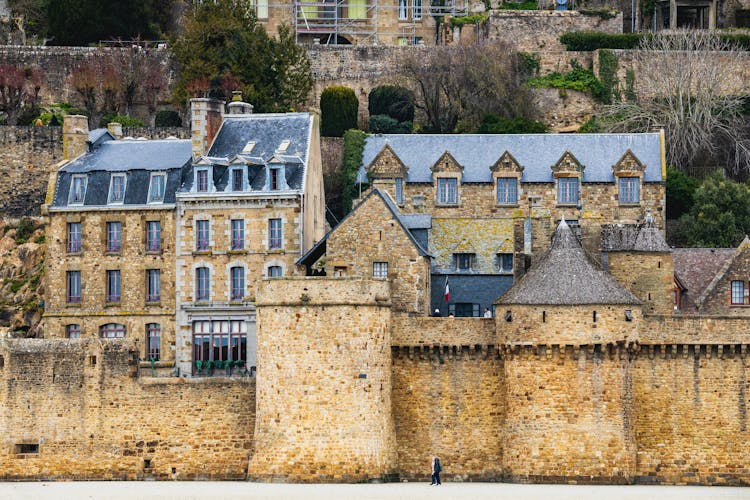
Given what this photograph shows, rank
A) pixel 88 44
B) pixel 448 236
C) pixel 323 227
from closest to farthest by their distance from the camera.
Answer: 1. pixel 448 236
2. pixel 323 227
3. pixel 88 44

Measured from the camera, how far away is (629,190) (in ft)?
227

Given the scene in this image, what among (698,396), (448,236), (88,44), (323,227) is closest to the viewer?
(698,396)

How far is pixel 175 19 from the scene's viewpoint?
279 feet

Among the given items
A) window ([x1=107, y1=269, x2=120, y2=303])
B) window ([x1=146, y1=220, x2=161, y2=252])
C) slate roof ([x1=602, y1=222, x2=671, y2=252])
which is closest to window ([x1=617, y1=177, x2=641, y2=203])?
slate roof ([x1=602, y1=222, x2=671, y2=252])

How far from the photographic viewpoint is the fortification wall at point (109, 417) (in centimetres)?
5606

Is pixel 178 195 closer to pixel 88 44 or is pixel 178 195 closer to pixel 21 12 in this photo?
pixel 88 44

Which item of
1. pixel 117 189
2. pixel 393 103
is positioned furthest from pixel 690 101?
pixel 117 189

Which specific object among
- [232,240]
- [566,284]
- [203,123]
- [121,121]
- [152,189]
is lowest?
[566,284]

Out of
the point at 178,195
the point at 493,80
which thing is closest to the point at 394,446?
the point at 178,195

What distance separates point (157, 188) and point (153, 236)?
55.8 inches

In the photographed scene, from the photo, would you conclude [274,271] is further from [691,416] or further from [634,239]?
[691,416]

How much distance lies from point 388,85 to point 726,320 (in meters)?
26.9

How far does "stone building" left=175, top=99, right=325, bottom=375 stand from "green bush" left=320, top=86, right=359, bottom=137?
11149 millimetres

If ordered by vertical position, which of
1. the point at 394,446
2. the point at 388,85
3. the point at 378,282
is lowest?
the point at 394,446
